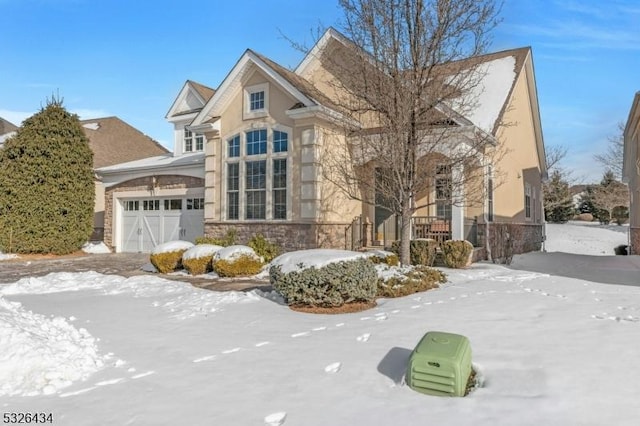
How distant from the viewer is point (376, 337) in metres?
5.13

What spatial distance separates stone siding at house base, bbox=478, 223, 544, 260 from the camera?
43.8ft

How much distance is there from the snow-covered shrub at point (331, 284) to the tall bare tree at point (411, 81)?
3395 mm

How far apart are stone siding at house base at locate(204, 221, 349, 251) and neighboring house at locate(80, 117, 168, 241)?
15.5m

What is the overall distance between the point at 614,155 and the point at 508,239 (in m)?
32.0

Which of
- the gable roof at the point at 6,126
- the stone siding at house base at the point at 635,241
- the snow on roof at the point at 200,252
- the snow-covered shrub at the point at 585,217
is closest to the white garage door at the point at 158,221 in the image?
the snow on roof at the point at 200,252

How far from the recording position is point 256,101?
14695mm

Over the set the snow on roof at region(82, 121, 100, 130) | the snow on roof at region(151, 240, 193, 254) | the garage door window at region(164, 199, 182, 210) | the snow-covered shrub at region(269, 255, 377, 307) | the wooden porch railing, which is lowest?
the snow-covered shrub at region(269, 255, 377, 307)

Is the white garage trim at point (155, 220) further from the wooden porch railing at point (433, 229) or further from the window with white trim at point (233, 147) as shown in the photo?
the wooden porch railing at point (433, 229)

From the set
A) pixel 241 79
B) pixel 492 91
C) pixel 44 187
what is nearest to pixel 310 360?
pixel 241 79

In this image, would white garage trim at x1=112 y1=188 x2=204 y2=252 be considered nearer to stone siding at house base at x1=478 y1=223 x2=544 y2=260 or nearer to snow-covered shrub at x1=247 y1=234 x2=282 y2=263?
snow-covered shrub at x1=247 y1=234 x2=282 y2=263

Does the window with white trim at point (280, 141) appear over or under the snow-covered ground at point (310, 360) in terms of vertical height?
over

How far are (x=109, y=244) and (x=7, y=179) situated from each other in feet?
15.7

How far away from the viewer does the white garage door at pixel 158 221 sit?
58.2 feet

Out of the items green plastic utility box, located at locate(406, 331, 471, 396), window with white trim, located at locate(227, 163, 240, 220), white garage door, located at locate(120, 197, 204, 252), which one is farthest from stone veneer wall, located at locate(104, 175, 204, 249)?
green plastic utility box, located at locate(406, 331, 471, 396)
